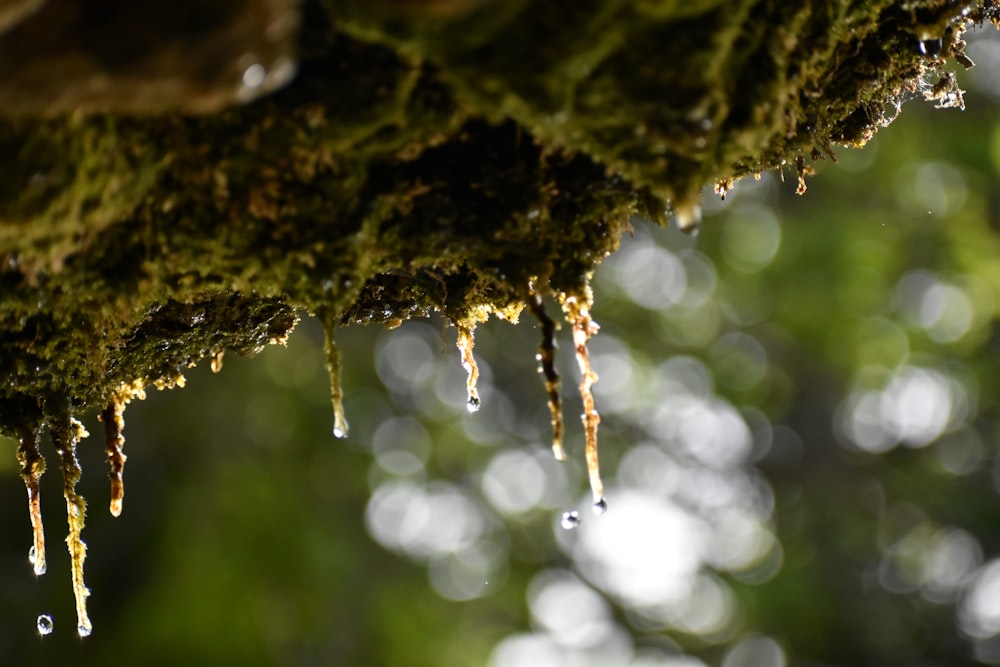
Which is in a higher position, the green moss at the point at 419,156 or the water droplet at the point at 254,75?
the green moss at the point at 419,156

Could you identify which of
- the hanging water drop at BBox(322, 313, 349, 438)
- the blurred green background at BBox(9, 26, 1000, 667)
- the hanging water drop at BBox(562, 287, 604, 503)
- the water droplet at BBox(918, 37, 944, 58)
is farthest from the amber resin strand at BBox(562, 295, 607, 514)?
the blurred green background at BBox(9, 26, 1000, 667)

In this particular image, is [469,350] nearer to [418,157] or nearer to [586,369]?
[586,369]

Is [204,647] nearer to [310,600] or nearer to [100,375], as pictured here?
[310,600]

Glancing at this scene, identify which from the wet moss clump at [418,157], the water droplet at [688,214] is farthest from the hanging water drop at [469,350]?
the water droplet at [688,214]

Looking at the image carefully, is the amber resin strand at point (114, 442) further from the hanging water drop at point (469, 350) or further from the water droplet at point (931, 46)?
the water droplet at point (931, 46)

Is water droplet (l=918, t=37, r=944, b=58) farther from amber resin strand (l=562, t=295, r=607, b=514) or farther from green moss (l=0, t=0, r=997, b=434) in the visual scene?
amber resin strand (l=562, t=295, r=607, b=514)

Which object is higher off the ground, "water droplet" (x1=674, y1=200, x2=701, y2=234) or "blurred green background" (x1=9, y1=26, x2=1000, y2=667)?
"blurred green background" (x1=9, y1=26, x2=1000, y2=667)
